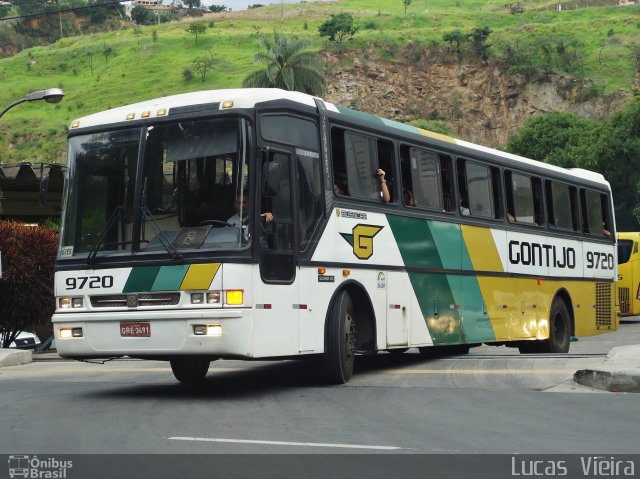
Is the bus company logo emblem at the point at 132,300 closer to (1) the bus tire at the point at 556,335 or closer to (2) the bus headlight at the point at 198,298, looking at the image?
(2) the bus headlight at the point at 198,298

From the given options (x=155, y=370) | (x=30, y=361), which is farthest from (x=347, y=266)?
(x=30, y=361)

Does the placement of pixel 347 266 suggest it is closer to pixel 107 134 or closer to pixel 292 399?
pixel 292 399

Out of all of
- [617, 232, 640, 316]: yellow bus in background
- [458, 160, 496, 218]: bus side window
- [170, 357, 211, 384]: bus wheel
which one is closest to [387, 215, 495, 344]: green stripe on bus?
[458, 160, 496, 218]: bus side window

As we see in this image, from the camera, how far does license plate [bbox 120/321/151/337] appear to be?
38.6 ft

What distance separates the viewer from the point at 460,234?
16344mm

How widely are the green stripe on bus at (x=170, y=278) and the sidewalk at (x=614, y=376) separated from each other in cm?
461

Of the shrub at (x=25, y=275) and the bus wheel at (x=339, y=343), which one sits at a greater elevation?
the shrub at (x=25, y=275)

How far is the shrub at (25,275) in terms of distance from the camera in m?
25.0

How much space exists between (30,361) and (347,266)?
31.6ft

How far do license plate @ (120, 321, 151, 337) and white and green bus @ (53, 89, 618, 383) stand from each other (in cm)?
2

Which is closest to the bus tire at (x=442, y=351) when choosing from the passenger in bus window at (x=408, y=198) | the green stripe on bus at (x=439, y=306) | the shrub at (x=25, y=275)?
the green stripe on bus at (x=439, y=306)

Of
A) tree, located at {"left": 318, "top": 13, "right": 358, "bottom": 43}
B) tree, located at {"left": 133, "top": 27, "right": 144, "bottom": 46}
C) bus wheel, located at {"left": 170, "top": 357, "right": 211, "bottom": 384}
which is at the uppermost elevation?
tree, located at {"left": 133, "top": 27, "right": 144, "bottom": 46}
